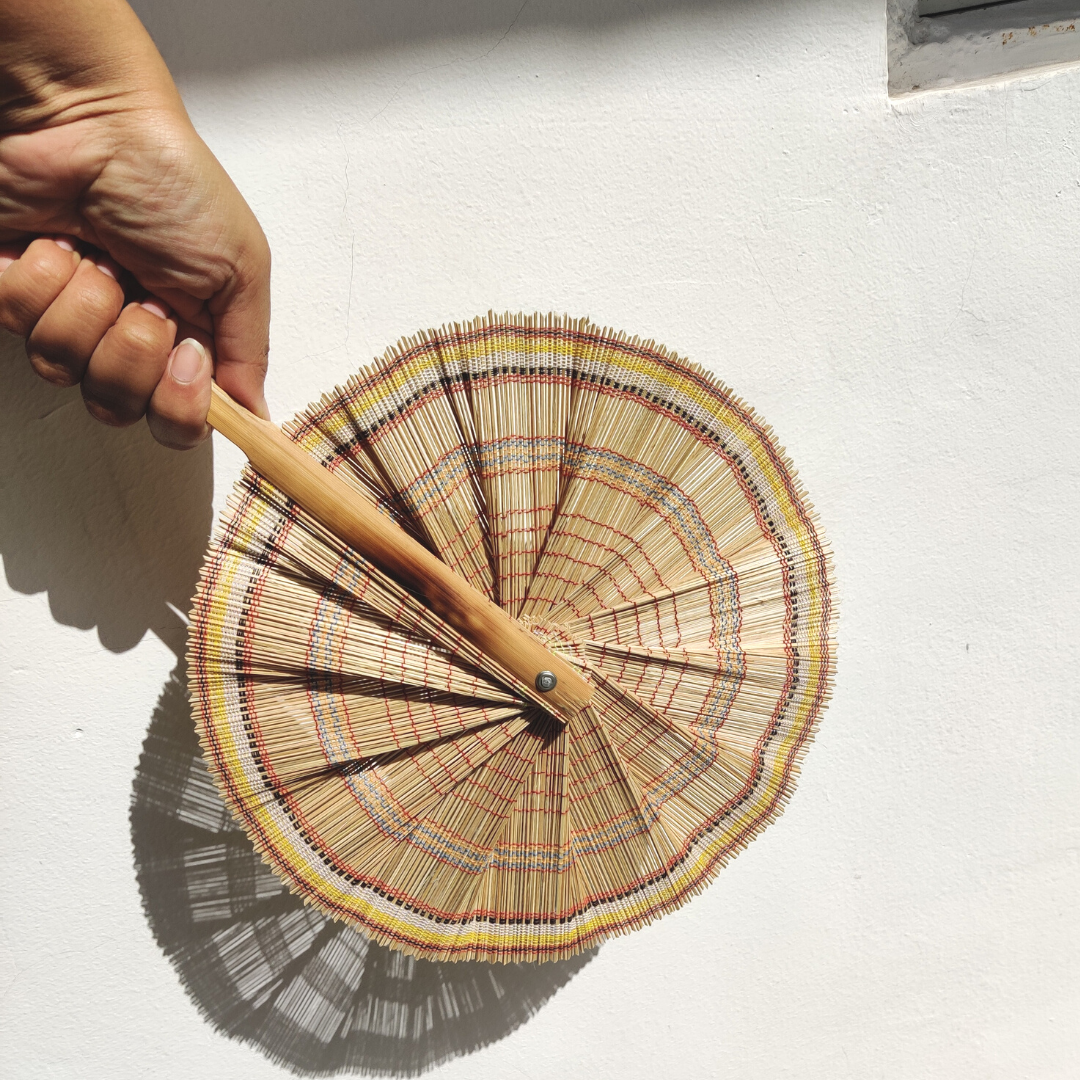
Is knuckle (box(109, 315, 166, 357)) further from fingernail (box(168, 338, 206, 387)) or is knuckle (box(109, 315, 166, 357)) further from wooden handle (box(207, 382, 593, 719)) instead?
wooden handle (box(207, 382, 593, 719))

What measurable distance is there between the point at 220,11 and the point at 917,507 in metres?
0.97

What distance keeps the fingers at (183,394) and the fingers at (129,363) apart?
0.01m

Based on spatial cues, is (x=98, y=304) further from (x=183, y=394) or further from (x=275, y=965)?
(x=275, y=965)

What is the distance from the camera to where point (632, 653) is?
0.73 meters

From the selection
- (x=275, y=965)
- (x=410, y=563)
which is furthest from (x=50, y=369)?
(x=275, y=965)

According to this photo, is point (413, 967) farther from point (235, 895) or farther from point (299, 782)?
point (299, 782)

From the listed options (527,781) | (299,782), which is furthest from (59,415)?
(527,781)

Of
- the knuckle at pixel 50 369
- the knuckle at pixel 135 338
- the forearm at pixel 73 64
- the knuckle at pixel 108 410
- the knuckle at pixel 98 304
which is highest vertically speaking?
the forearm at pixel 73 64

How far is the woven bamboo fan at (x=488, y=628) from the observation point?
702 millimetres

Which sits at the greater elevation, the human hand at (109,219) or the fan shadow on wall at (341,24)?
the fan shadow on wall at (341,24)

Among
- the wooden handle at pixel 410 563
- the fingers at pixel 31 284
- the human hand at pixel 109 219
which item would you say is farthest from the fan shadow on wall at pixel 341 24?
the wooden handle at pixel 410 563

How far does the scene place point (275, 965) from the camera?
1.01 meters

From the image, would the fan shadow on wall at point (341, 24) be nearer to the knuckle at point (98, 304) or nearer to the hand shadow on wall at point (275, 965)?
the knuckle at point (98, 304)

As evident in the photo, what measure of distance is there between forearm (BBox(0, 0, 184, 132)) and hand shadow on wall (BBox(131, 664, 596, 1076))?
1.85ft
